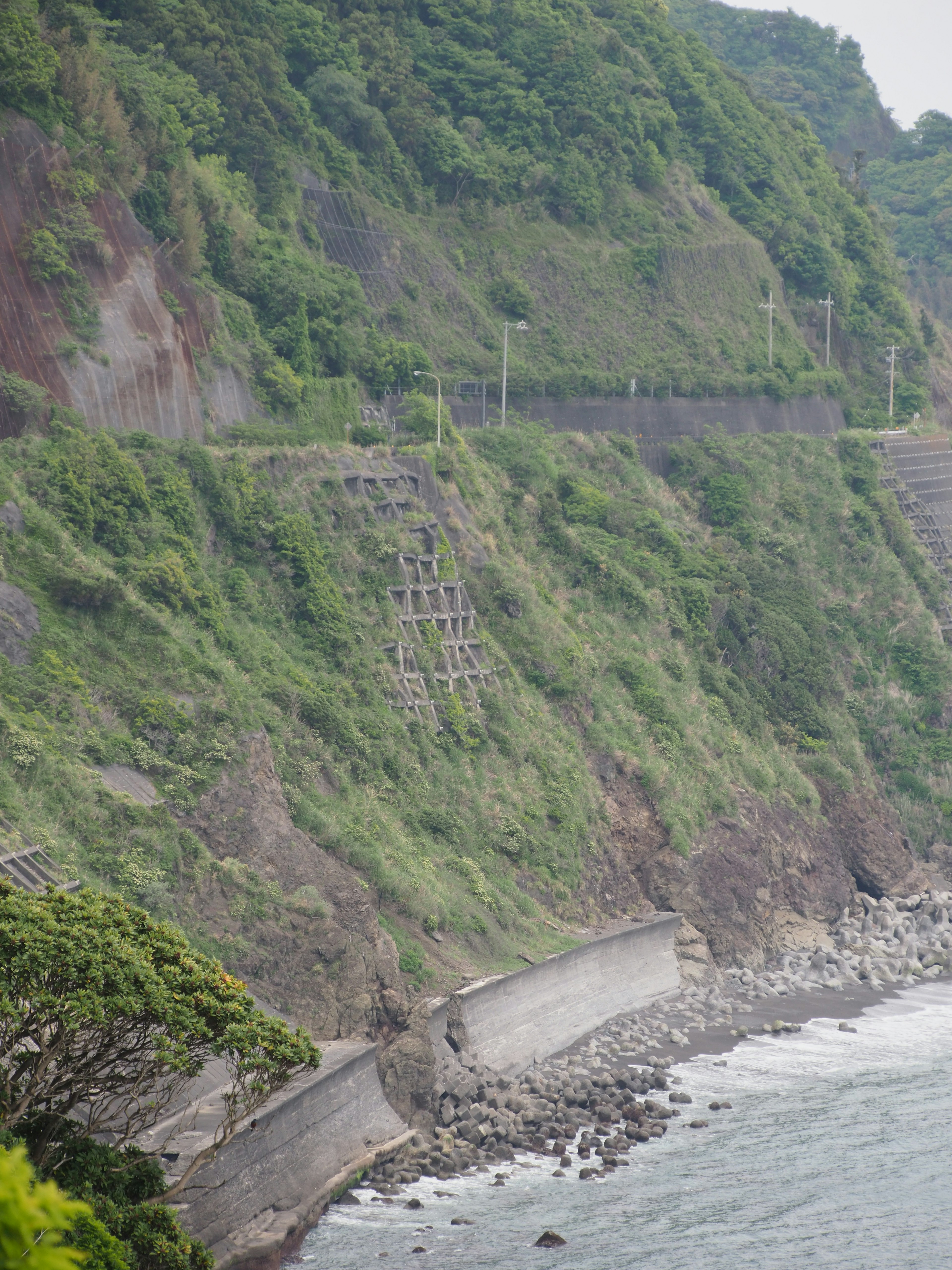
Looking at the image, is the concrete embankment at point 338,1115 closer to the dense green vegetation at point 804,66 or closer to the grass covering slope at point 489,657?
the grass covering slope at point 489,657

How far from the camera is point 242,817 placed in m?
37.7

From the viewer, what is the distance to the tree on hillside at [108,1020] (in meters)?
20.0

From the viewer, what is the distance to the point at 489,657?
52.7m

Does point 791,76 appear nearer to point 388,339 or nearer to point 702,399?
point 702,399

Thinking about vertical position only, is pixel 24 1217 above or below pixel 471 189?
below

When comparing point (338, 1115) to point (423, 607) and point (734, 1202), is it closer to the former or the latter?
point (734, 1202)

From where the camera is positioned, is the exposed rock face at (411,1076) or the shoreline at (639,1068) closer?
the shoreline at (639,1068)

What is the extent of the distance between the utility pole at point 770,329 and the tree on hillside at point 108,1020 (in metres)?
63.7

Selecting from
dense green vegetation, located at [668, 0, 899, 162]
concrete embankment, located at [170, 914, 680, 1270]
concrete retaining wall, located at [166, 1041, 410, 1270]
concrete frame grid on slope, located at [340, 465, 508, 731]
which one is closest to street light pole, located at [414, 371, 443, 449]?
concrete frame grid on slope, located at [340, 465, 508, 731]

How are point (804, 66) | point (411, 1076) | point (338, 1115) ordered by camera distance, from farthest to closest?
point (804, 66) < point (411, 1076) < point (338, 1115)

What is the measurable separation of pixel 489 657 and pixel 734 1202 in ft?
79.8

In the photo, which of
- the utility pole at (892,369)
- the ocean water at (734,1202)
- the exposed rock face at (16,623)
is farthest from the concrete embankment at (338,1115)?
the utility pole at (892,369)

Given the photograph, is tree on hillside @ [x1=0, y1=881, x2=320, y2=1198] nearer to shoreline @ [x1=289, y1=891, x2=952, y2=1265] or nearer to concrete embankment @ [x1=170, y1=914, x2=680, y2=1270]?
concrete embankment @ [x1=170, y1=914, x2=680, y2=1270]

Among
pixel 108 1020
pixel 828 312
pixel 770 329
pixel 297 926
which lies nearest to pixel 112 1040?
pixel 108 1020
